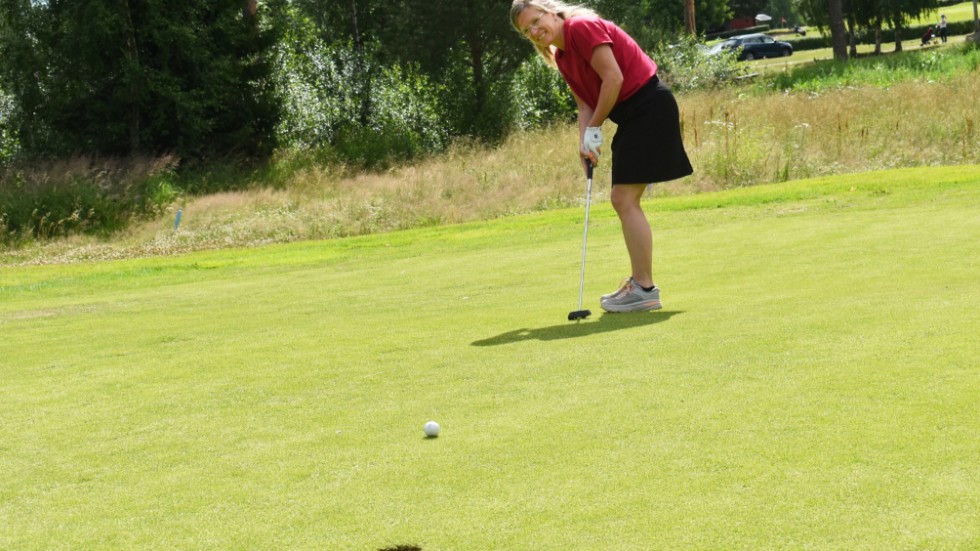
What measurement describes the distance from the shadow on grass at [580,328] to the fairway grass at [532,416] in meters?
0.04

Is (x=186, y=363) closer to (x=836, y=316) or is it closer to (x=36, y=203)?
(x=836, y=316)

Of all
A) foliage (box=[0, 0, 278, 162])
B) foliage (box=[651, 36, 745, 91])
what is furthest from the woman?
foliage (box=[651, 36, 745, 91])

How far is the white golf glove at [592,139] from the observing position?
24.9 ft

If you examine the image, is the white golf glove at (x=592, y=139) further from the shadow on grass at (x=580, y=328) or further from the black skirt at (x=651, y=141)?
the shadow on grass at (x=580, y=328)

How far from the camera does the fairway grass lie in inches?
134

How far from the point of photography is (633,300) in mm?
7320

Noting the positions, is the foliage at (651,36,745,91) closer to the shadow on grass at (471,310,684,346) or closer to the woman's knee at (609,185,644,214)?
the woman's knee at (609,185,644,214)

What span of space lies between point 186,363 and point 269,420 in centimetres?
173

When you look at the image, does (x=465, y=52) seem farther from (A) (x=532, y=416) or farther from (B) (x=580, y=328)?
(A) (x=532, y=416)

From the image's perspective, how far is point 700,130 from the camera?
78.7 feet

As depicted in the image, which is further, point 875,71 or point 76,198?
point 875,71

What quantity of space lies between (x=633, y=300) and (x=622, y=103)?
126cm

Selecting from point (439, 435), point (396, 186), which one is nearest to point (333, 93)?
point (396, 186)

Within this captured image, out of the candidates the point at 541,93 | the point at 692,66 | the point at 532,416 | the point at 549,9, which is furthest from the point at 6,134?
the point at 532,416
